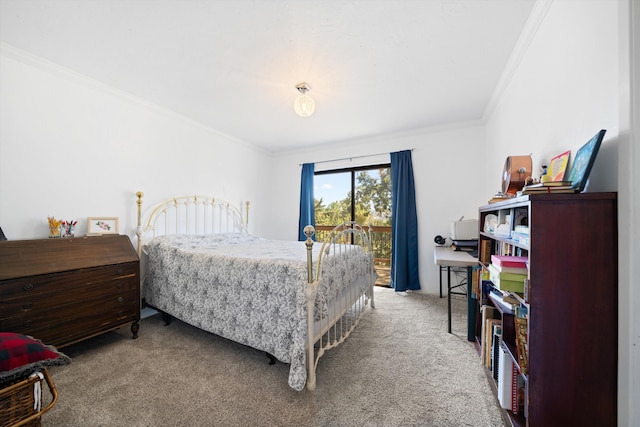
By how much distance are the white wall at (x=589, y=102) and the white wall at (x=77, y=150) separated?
3.75m

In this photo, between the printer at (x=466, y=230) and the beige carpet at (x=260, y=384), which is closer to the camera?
the beige carpet at (x=260, y=384)

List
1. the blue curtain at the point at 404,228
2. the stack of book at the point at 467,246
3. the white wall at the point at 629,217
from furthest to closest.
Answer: the blue curtain at the point at 404,228 < the stack of book at the point at 467,246 < the white wall at the point at 629,217

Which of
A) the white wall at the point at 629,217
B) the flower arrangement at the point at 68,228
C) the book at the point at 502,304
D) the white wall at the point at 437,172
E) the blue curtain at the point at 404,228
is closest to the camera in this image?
the white wall at the point at 629,217

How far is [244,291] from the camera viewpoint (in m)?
1.87

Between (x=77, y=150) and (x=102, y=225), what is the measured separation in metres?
0.76

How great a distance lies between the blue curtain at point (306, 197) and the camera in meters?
4.40

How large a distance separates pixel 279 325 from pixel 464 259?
1761 millimetres

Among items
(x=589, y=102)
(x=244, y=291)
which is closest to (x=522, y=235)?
(x=589, y=102)

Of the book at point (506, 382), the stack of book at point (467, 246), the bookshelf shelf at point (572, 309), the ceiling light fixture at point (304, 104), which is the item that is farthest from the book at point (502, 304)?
the ceiling light fixture at point (304, 104)

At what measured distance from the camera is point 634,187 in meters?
0.87

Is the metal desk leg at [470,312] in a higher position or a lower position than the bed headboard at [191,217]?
lower

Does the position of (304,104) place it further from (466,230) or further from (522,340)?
(466,230)

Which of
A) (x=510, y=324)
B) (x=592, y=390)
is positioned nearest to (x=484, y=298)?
(x=510, y=324)

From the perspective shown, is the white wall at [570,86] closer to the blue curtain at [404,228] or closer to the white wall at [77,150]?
the blue curtain at [404,228]
